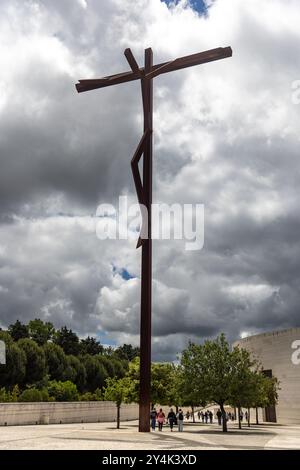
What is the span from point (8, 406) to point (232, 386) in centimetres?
1835

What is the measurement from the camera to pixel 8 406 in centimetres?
3909

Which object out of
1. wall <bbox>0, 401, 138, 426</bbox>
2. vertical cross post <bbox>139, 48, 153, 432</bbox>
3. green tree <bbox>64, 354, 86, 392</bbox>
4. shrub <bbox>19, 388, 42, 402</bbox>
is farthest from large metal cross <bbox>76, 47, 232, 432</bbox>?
green tree <bbox>64, 354, 86, 392</bbox>

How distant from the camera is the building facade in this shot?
52.8m

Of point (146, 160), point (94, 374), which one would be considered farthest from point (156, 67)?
point (94, 374)

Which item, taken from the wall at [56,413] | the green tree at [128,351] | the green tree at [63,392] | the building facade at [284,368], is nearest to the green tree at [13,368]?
the green tree at [63,392]

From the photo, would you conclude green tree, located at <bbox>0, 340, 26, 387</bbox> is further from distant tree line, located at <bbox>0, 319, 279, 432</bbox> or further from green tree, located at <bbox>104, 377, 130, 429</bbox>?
green tree, located at <bbox>104, 377, 130, 429</bbox>

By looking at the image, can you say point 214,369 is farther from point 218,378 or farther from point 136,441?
point 136,441

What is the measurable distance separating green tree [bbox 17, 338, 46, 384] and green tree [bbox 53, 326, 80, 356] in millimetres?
30513

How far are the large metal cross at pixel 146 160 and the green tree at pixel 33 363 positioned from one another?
45.4m

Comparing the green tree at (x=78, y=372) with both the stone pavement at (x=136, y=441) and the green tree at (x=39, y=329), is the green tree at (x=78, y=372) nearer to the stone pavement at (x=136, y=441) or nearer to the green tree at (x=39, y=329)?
the green tree at (x=39, y=329)

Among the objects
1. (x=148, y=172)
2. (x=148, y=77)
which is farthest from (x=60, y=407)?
(x=148, y=77)
